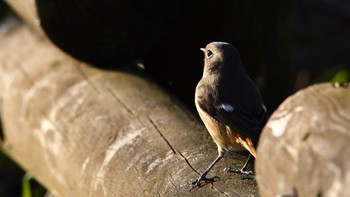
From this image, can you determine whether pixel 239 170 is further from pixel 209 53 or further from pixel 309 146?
pixel 309 146

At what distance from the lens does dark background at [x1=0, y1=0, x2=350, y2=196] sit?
4.41 m

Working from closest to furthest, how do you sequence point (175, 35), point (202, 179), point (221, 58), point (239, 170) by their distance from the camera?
point (202, 179) < point (239, 170) < point (221, 58) < point (175, 35)

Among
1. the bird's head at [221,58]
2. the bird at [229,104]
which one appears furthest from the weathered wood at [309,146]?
the bird's head at [221,58]

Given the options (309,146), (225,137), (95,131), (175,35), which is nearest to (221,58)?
(225,137)

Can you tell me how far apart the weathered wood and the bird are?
1198mm

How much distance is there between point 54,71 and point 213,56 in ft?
4.12

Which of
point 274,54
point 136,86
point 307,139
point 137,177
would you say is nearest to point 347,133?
point 307,139

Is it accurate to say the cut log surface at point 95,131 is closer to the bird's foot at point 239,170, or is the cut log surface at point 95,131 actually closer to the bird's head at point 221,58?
the bird's foot at point 239,170

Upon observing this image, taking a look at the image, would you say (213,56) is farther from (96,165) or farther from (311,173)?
(311,173)

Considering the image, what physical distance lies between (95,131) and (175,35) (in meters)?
1.23

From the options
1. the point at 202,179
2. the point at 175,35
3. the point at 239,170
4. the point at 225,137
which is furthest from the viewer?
the point at 175,35

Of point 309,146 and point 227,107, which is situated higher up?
point 309,146

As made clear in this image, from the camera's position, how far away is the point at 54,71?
4.55 m

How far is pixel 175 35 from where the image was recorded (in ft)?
15.6
